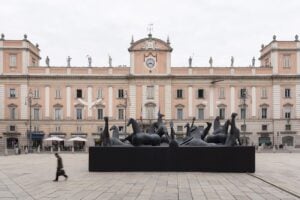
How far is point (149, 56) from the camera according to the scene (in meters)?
77.6

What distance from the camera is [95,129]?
77750 millimetres

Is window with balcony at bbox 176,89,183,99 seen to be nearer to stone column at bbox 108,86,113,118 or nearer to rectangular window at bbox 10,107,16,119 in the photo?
stone column at bbox 108,86,113,118

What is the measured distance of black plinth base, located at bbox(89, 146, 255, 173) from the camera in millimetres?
25047

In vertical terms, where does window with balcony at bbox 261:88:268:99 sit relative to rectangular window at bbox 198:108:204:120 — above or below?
above

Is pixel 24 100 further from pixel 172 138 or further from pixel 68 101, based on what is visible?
pixel 172 138

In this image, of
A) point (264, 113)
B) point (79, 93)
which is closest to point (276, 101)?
point (264, 113)

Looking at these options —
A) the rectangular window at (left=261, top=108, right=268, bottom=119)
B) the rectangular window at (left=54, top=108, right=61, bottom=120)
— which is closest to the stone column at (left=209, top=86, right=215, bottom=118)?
the rectangular window at (left=261, top=108, right=268, bottom=119)

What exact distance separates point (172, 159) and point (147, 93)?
2097 inches

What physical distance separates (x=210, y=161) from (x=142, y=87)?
5347cm

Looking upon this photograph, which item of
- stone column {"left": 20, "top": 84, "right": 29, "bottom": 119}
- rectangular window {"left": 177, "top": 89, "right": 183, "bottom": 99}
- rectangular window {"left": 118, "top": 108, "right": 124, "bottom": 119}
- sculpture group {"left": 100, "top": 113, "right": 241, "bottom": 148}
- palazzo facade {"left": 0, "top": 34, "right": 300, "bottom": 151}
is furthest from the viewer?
rectangular window {"left": 177, "top": 89, "right": 183, "bottom": 99}

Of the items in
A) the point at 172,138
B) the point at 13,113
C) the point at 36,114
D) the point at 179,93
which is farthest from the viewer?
the point at 179,93

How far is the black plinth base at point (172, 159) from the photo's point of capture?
25047mm

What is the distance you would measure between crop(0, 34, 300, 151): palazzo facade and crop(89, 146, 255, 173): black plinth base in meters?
52.1

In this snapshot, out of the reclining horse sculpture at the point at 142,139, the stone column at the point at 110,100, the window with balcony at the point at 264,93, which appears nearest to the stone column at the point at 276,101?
the window with balcony at the point at 264,93
